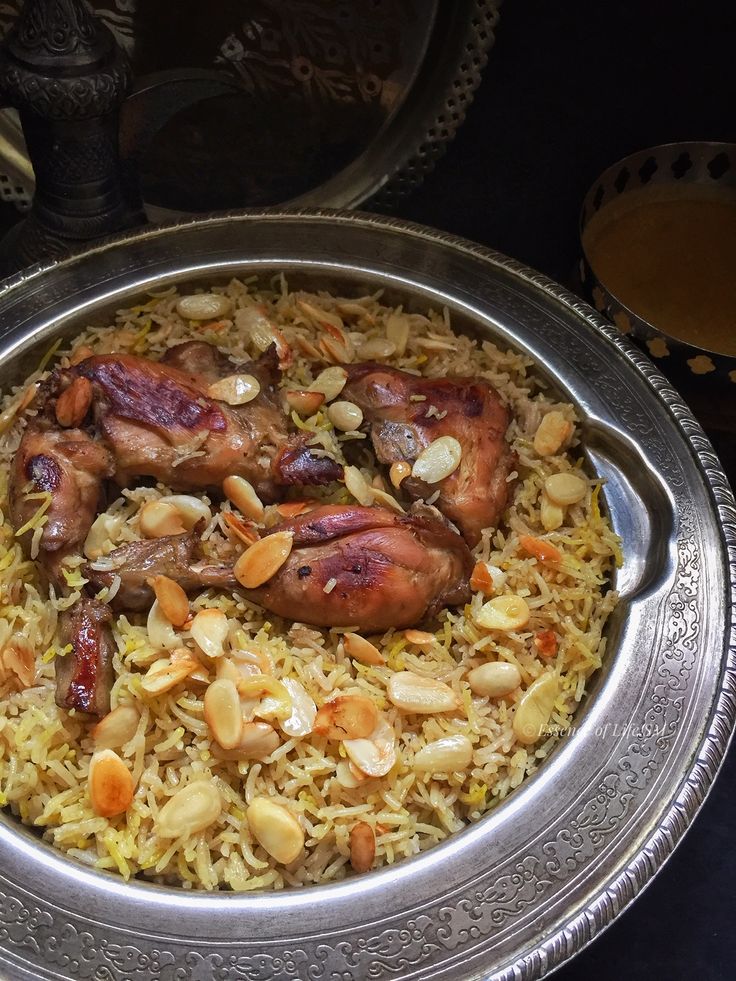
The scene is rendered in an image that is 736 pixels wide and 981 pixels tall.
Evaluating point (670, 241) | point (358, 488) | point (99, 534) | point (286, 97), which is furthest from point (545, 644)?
point (286, 97)

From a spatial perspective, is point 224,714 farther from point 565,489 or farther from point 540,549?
point 565,489

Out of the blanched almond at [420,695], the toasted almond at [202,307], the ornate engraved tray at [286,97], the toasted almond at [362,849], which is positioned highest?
the ornate engraved tray at [286,97]

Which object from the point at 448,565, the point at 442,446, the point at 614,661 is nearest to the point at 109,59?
the point at 442,446

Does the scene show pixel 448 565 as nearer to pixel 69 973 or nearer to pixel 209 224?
pixel 69 973

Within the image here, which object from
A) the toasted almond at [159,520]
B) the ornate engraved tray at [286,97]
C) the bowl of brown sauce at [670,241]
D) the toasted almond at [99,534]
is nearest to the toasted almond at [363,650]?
the toasted almond at [159,520]

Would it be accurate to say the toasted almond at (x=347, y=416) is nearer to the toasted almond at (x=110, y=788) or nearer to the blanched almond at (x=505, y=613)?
the blanched almond at (x=505, y=613)

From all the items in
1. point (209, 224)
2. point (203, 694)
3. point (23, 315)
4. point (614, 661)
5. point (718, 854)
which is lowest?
point (718, 854)
